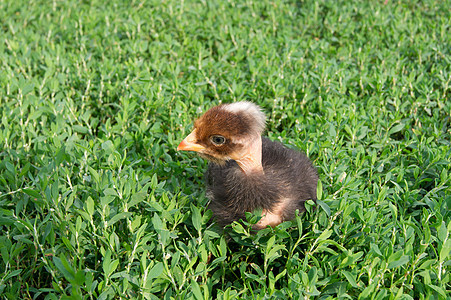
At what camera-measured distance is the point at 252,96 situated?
5223 millimetres

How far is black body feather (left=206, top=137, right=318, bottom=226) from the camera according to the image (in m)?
3.31

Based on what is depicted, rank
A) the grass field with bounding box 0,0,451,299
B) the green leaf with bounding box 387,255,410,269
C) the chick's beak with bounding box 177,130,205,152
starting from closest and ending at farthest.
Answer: the green leaf with bounding box 387,255,410,269 < the grass field with bounding box 0,0,451,299 < the chick's beak with bounding box 177,130,205,152

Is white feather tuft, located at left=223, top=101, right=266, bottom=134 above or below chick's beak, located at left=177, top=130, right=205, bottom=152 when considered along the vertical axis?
above

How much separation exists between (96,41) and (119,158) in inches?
152

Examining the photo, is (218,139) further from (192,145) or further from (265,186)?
(265,186)

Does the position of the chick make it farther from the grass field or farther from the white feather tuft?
the grass field

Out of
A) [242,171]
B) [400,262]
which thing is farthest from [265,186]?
[400,262]

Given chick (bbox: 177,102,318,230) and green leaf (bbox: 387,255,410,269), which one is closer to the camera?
green leaf (bbox: 387,255,410,269)

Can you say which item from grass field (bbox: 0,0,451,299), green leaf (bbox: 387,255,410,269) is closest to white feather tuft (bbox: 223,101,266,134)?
grass field (bbox: 0,0,451,299)

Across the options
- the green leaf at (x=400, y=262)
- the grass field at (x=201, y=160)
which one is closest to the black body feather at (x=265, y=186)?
the grass field at (x=201, y=160)

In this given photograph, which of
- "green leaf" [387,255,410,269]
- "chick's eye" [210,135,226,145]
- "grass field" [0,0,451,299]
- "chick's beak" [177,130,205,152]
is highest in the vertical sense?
"chick's eye" [210,135,226,145]

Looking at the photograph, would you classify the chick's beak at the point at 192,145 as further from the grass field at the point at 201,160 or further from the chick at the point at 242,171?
the grass field at the point at 201,160

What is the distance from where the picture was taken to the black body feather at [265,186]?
331 cm

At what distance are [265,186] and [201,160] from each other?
4.11ft
